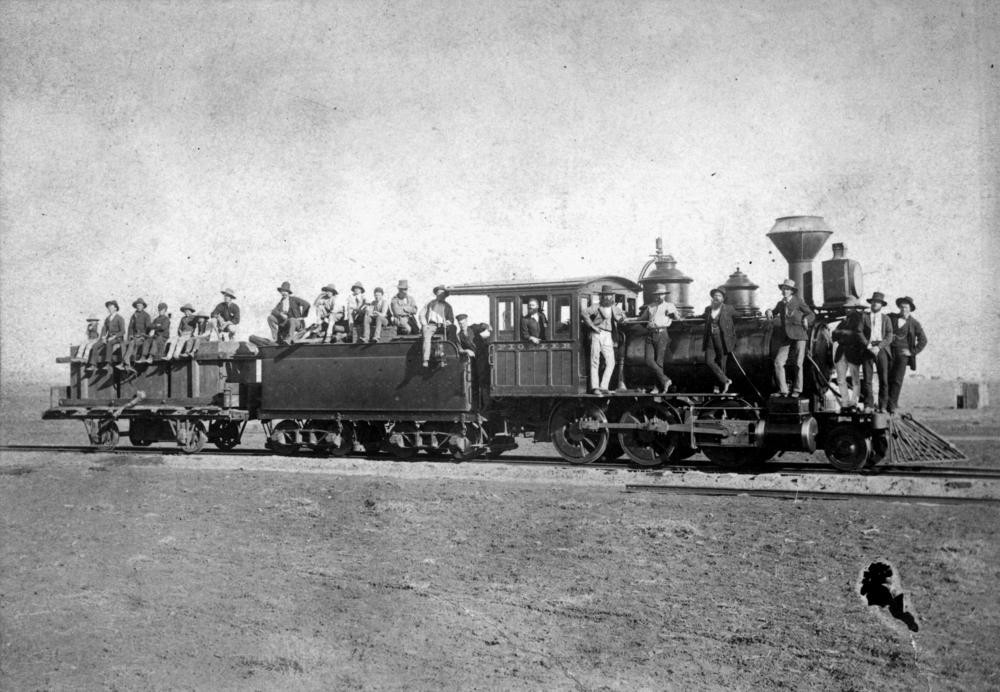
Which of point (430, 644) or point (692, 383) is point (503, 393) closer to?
point (692, 383)

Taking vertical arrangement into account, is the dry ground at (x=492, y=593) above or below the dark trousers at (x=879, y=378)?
below

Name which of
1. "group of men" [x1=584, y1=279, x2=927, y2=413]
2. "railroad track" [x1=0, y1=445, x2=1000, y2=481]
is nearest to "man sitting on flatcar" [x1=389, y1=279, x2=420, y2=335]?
"railroad track" [x1=0, y1=445, x2=1000, y2=481]

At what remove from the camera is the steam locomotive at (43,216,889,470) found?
1245 cm

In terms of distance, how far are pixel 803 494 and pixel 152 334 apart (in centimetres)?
1307

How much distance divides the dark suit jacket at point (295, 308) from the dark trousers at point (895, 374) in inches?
409

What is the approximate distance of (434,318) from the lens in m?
14.6

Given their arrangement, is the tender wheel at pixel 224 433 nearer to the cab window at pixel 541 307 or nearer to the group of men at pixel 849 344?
the cab window at pixel 541 307

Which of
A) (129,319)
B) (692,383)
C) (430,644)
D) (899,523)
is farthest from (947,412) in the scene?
(430,644)

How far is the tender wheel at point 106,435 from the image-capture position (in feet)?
58.1

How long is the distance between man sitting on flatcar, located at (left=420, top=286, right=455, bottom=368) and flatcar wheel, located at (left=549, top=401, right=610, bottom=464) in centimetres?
227

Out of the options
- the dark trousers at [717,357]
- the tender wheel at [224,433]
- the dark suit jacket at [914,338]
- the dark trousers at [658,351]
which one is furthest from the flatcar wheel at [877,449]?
the tender wheel at [224,433]

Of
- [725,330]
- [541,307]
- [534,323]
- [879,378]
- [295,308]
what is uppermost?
[295,308]

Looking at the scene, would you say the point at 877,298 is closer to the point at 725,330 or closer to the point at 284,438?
the point at 725,330

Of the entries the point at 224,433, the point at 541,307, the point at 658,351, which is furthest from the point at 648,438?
the point at 224,433
